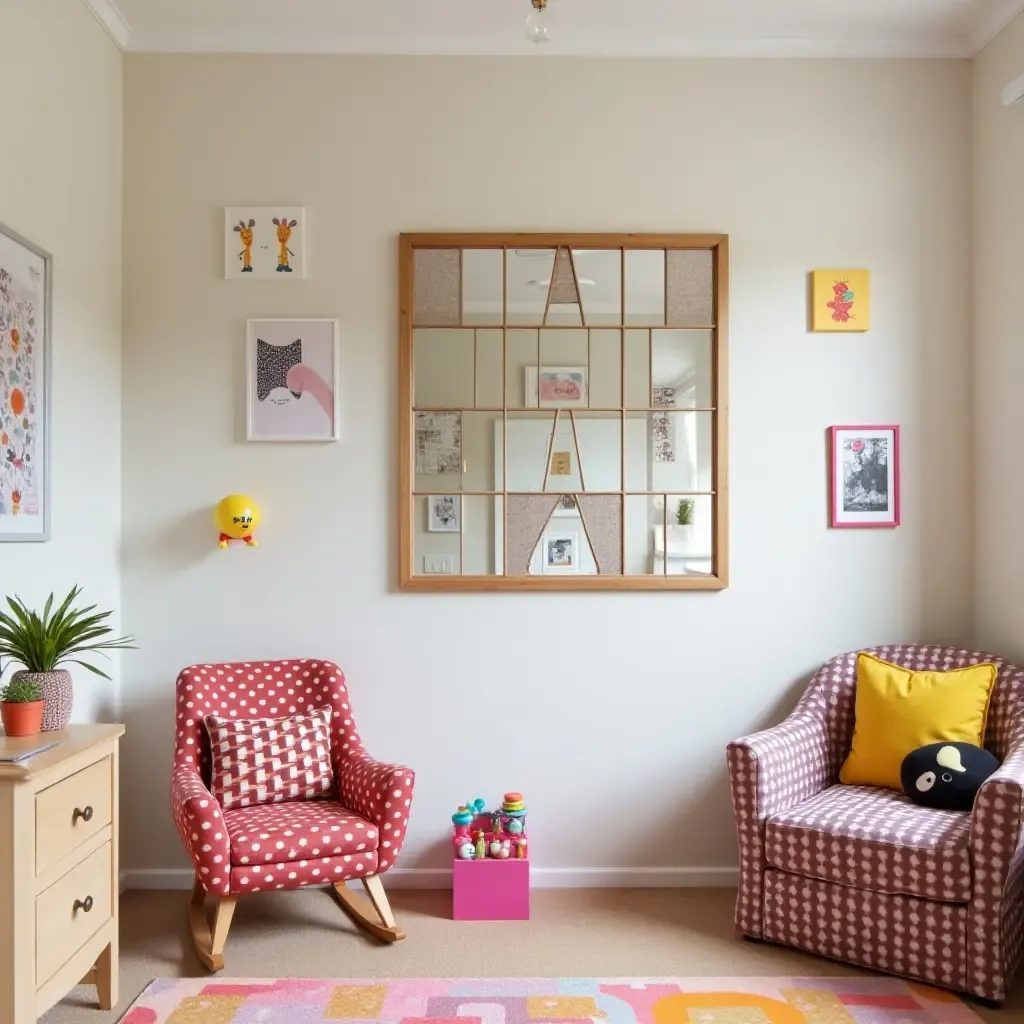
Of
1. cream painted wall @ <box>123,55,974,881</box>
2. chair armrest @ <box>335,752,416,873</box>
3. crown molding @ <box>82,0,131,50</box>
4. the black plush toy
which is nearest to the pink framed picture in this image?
cream painted wall @ <box>123,55,974,881</box>

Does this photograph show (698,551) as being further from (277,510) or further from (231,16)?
(231,16)

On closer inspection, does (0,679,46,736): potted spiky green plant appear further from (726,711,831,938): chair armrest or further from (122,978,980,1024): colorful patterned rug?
(726,711,831,938): chair armrest

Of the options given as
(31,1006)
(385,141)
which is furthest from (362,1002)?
(385,141)

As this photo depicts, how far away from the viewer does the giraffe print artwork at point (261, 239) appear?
323 cm

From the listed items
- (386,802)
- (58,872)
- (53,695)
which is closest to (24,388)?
(53,695)

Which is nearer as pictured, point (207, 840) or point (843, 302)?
point (207, 840)

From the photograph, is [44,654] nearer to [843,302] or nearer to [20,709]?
[20,709]

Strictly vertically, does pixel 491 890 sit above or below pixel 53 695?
below

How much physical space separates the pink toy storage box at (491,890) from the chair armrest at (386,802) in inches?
11.6

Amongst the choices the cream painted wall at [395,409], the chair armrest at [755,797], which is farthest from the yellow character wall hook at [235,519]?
the chair armrest at [755,797]

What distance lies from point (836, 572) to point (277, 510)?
1.93 metres

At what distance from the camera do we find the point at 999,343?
3145 millimetres

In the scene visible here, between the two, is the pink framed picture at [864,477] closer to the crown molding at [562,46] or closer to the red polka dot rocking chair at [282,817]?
the crown molding at [562,46]

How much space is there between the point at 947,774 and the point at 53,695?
2386 millimetres
